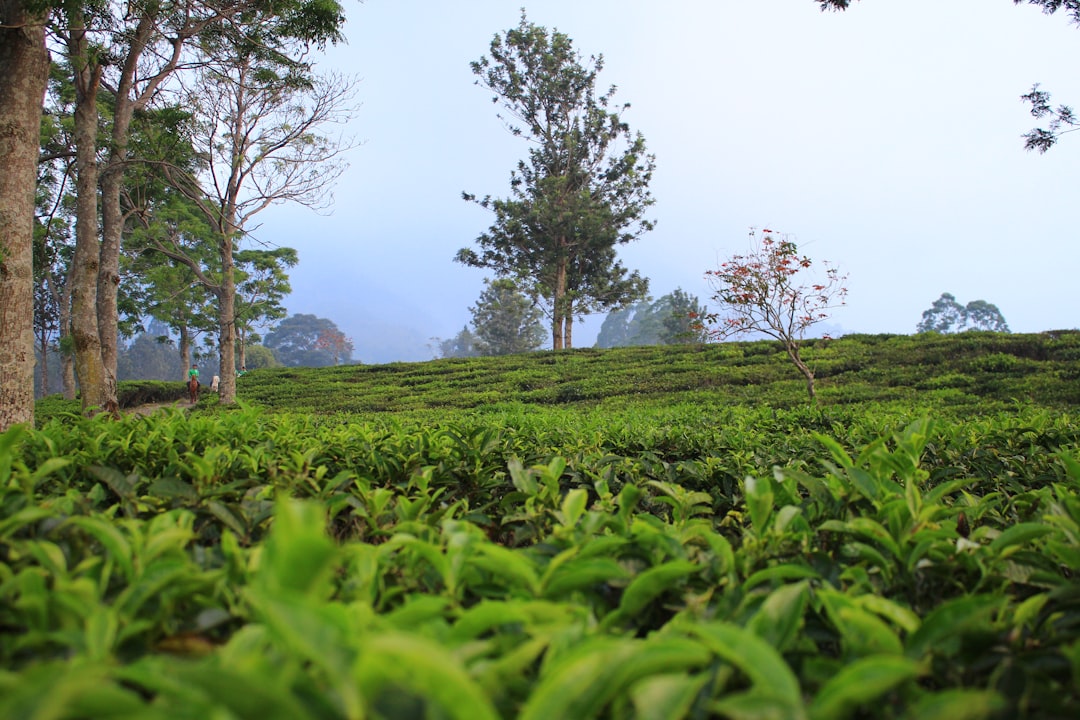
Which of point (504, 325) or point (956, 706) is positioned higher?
point (504, 325)

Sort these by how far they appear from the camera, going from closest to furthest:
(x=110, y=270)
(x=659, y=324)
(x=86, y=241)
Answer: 1. (x=86, y=241)
2. (x=110, y=270)
3. (x=659, y=324)

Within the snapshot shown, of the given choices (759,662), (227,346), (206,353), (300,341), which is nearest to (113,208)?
(227,346)

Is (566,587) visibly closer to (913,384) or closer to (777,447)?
(777,447)

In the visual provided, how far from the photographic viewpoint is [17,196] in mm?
4371

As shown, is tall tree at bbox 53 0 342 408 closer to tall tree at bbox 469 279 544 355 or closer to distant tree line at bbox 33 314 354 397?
distant tree line at bbox 33 314 354 397

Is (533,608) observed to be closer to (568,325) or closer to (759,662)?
(759,662)

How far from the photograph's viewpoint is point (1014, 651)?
0.79 meters

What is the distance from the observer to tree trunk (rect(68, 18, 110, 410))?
623cm

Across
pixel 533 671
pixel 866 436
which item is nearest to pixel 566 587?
pixel 533 671

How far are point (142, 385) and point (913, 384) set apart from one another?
22.2 m

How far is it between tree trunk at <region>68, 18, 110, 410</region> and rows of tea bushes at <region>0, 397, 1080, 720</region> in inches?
222

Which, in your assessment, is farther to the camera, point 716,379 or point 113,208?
point 716,379

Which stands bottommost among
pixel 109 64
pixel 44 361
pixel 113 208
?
pixel 44 361

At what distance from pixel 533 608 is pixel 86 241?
8508 millimetres
